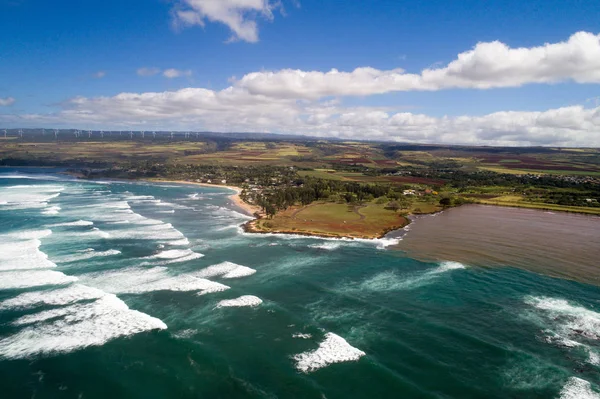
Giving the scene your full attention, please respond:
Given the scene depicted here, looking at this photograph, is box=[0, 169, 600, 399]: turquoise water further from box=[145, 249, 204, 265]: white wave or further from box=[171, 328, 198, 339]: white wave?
box=[145, 249, 204, 265]: white wave

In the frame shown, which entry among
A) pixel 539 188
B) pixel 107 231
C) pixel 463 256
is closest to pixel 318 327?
pixel 463 256

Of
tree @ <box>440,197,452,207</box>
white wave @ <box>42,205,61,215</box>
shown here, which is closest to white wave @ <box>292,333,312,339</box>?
white wave @ <box>42,205,61,215</box>

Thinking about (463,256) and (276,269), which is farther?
(463,256)

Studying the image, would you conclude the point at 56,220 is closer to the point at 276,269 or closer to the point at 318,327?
the point at 276,269

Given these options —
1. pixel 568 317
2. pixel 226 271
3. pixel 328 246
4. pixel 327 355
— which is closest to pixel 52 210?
pixel 226 271

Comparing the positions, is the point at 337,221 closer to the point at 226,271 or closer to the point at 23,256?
the point at 226,271

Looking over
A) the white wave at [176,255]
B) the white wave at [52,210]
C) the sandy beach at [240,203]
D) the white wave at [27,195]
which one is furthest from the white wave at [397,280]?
the white wave at [27,195]
